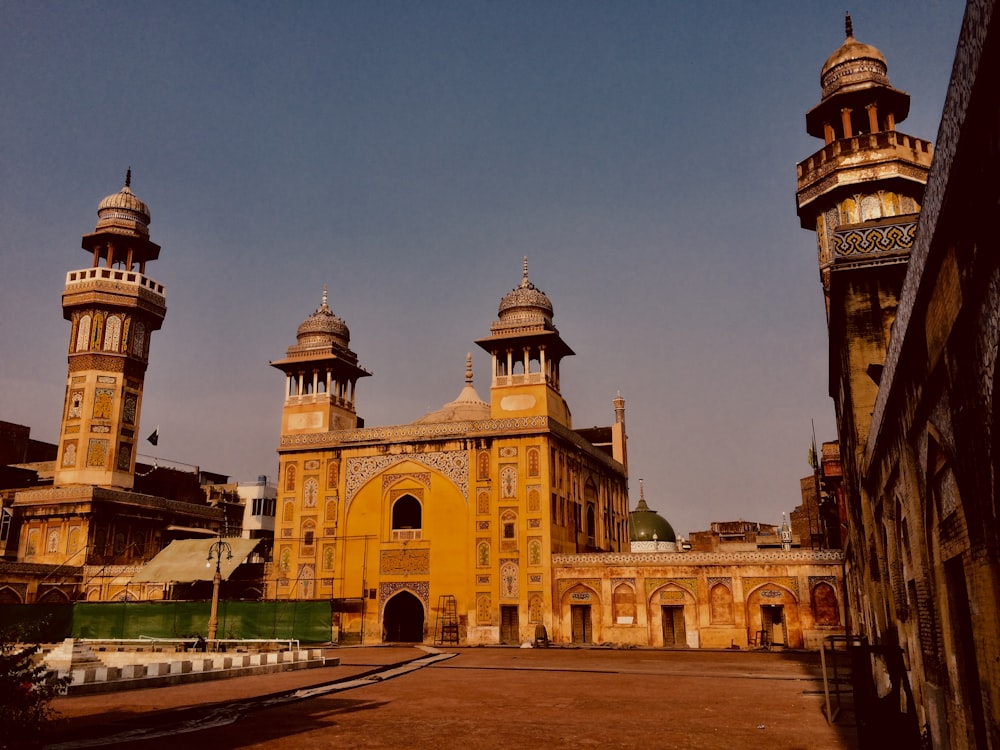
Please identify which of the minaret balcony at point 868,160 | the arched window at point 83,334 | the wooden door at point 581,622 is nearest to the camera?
the minaret balcony at point 868,160

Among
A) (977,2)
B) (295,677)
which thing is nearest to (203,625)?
(295,677)

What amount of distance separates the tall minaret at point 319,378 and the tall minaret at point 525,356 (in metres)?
6.84

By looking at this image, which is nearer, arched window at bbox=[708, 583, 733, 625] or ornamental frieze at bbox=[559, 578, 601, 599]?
arched window at bbox=[708, 583, 733, 625]

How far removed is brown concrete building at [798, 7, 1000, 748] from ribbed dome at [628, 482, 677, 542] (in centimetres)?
3644

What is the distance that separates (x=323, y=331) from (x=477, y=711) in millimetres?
26663

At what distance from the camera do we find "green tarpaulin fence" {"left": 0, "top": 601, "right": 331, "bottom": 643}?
2781 centimetres

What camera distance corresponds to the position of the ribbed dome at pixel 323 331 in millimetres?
36688

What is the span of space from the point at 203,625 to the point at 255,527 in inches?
967

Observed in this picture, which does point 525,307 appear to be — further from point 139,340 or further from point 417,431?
point 139,340

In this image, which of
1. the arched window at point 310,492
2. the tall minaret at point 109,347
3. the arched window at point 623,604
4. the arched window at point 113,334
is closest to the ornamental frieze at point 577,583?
the arched window at point 623,604

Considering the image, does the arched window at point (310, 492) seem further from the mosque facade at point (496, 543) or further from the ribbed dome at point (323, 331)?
the ribbed dome at point (323, 331)

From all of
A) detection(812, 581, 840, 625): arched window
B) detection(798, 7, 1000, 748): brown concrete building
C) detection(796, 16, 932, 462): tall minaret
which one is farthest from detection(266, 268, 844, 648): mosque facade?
detection(798, 7, 1000, 748): brown concrete building

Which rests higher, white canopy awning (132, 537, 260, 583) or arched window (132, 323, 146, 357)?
arched window (132, 323, 146, 357)

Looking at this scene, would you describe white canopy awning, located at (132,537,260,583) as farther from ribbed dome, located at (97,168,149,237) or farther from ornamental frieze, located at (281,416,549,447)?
ribbed dome, located at (97,168,149,237)
